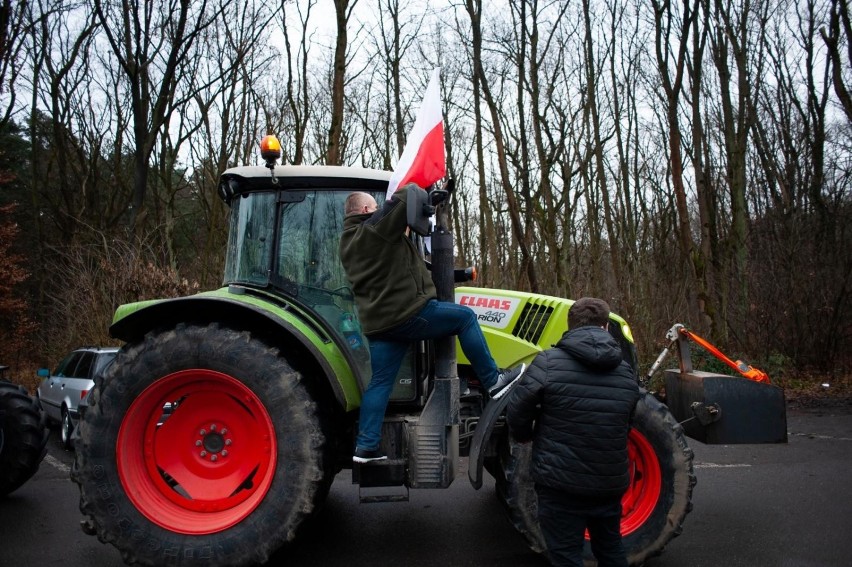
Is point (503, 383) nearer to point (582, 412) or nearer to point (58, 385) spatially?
point (582, 412)

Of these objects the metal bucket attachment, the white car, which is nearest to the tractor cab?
the metal bucket attachment

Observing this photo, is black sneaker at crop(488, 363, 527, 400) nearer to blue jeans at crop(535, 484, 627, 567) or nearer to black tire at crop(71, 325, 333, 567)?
blue jeans at crop(535, 484, 627, 567)

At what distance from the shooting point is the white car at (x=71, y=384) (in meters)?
9.41

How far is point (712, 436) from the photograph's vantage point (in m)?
4.56

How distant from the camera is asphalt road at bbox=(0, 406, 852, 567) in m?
4.35

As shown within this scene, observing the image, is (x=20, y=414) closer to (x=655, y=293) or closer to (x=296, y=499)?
(x=296, y=499)

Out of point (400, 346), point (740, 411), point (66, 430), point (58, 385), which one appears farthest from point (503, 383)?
point (58, 385)

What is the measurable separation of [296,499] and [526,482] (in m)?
1.31

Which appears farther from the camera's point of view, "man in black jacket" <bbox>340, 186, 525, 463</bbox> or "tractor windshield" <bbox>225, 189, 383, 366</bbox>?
"tractor windshield" <bbox>225, 189, 383, 366</bbox>

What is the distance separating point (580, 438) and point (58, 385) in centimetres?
968

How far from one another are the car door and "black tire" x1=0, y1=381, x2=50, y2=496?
463cm

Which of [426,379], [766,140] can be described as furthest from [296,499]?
[766,140]

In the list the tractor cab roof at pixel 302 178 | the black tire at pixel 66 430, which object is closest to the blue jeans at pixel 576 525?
the tractor cab roof at pixel 302 178

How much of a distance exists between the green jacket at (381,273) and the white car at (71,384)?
Answer: 6455 mm
